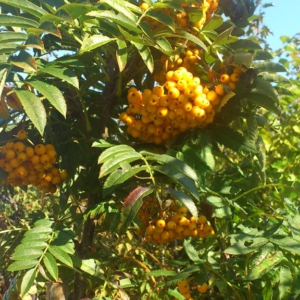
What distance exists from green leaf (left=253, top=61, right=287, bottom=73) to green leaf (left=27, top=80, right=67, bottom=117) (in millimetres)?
523

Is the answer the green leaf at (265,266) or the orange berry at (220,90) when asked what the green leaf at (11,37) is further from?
the green leaf at (265,266)

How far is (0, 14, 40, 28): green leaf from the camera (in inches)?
37.7

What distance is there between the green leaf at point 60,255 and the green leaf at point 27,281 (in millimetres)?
61

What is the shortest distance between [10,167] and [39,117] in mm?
305

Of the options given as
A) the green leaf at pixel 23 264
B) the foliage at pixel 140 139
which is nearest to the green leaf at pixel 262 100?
the foliage at pixel 140 139

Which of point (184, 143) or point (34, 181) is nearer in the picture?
point (184, 143)

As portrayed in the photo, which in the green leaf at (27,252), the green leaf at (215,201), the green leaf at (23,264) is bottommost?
the green leaf at (23,264)

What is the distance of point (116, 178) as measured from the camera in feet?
2.94

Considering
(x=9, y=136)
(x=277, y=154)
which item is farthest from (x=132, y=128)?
(x=277, y=154)

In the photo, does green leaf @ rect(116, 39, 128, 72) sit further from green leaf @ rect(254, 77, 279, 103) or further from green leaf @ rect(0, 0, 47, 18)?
green leaf @ rect(254, 77, 279, 103)

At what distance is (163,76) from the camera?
1127 millimetres

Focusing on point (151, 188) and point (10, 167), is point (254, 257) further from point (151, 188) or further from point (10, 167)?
point (10, 167)

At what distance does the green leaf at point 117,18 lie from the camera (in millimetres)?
879

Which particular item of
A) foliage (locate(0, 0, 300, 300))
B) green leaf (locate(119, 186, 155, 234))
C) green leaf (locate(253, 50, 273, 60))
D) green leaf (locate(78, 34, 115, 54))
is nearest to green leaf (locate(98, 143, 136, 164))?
foliage (locate(0, 0, 300, 300))
